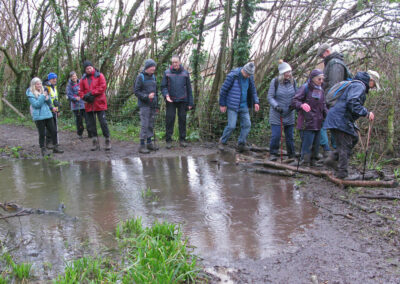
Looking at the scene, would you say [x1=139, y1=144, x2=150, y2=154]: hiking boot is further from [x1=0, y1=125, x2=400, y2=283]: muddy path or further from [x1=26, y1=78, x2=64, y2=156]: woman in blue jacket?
[x1=0, y1=125, x2=400, y2=283]: muddy path

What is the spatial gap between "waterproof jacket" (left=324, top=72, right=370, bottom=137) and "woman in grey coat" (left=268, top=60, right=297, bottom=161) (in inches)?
55.1

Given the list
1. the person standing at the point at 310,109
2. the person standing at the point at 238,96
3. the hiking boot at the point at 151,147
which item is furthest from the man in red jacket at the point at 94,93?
the person standing at the point at 310,109

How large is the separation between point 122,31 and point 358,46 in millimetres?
7288

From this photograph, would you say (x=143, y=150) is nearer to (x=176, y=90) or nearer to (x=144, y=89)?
(x=144, y=89)

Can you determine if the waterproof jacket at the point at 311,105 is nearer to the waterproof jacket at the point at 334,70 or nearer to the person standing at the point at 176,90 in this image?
the waterproof jacket at the point at 334,70

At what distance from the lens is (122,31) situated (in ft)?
37.9

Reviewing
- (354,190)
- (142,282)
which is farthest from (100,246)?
(354,190)

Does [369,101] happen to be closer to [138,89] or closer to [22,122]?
[138,89]

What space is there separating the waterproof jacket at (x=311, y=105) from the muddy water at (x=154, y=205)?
1.20m

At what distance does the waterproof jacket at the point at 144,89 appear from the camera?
7672mm

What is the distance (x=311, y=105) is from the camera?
614 centimetres

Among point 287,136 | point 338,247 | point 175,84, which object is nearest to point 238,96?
point 287,136

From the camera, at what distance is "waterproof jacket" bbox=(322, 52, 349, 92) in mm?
5934

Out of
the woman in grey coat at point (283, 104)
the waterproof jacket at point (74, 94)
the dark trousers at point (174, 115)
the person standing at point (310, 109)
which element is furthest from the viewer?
the waterproof jacket at point (74, 94)
